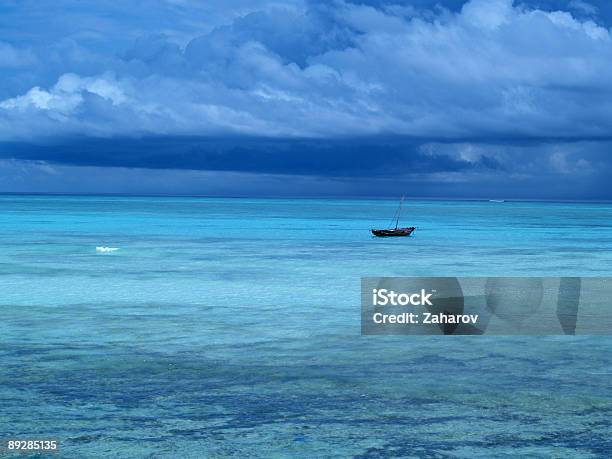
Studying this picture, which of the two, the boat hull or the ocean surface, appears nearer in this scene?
the ocean surface

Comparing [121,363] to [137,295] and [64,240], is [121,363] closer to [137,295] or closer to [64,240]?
[137,295]

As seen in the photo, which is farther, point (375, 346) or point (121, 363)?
point (375, 346)

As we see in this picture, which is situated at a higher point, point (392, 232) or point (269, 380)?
point (392, 232)

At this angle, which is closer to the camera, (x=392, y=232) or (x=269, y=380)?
(x=269, y=380)

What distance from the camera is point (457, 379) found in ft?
37.8

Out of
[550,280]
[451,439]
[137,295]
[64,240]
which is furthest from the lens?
[64,240]

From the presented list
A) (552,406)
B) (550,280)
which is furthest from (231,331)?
(550,280)

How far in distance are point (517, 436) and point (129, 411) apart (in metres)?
4.55

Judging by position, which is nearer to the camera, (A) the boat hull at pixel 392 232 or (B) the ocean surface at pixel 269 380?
(B) the ocean surface at pixel 269 380

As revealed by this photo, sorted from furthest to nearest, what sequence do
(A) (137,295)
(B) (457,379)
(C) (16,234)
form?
(C) (16,234) < (A) (137,295) < (B) (457,379)

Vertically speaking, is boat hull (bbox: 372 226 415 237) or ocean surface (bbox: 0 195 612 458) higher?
boat hull (bbox: 372 226 415 237)

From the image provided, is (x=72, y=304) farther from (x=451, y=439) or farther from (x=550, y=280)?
(x=550, y=280)

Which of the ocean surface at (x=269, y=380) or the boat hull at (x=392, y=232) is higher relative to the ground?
the boat hull at (x=392, y=232)

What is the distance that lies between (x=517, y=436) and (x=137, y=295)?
14826mm
